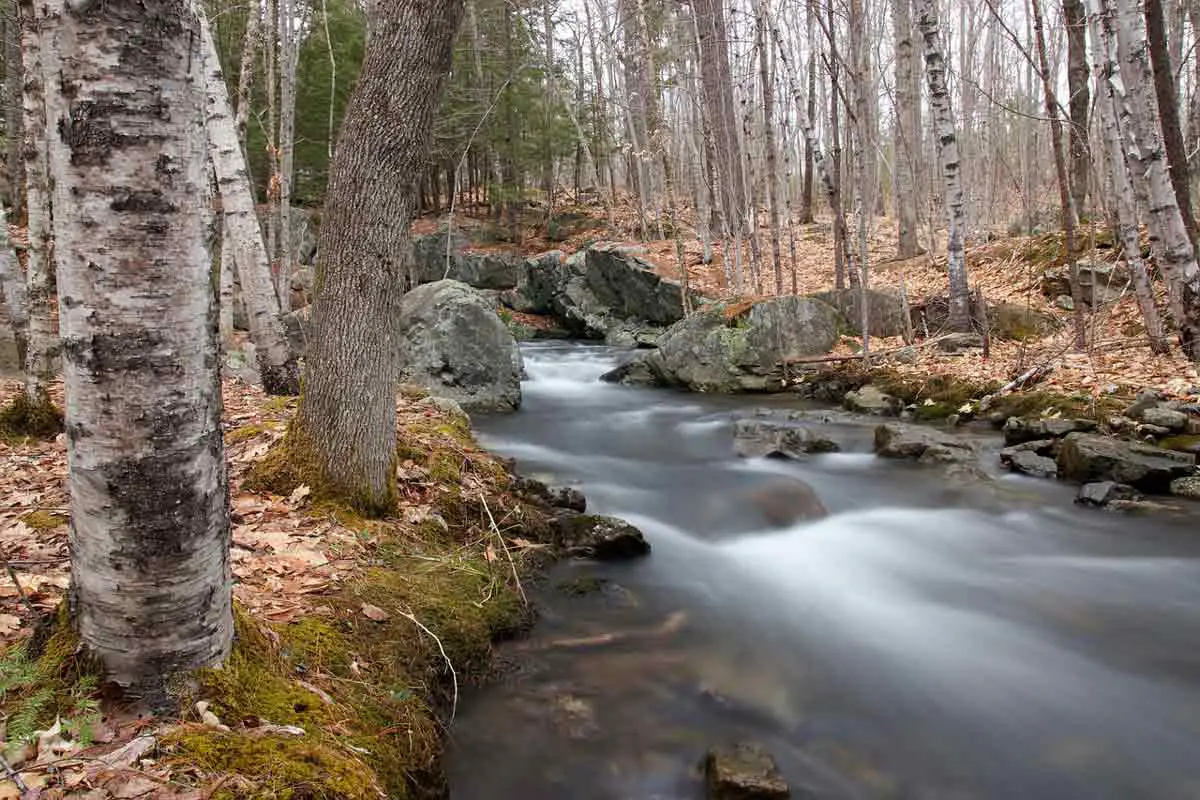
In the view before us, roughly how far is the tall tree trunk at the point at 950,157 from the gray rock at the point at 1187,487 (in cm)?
545

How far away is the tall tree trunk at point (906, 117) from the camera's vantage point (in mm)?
16766

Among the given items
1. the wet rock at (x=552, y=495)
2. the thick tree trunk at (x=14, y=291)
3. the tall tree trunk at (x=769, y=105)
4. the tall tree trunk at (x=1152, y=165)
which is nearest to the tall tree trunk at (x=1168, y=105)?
the tall tree trunk at (x=1152, y=165)

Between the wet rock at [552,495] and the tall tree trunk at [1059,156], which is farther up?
the tall tree trunk at [1059,156]

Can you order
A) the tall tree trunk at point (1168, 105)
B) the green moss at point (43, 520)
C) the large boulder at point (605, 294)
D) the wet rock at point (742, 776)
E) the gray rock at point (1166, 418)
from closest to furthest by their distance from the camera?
the wet rock at point (742, 776) < the green moss at point (43, 520) < the gray rock at point (1166, 418) < the tall tree trunk at point (1168, 105) < the large boulder at point (605, 294)

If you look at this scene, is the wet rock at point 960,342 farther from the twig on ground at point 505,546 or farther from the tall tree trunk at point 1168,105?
the twig on ground at point 505,546

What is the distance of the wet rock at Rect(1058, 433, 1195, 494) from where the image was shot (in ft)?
21.6

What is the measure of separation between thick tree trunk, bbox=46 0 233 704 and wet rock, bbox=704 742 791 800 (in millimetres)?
2266

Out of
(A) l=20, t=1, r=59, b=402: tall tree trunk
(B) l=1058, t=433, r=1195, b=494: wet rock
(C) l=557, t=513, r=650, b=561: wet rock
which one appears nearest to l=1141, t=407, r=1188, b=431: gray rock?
(B) l=1058, t=433, r=1195, b=494: wet rock

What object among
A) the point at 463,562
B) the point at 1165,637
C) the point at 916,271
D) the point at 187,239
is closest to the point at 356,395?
the point at 463,562

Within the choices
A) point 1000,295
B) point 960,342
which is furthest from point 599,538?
point 1000,295

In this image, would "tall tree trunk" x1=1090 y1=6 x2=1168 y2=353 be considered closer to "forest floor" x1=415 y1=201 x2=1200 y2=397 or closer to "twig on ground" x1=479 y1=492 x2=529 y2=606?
"forest floor" x1=415 y1=201 x2=1200 y2=397

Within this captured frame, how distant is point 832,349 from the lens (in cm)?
1238

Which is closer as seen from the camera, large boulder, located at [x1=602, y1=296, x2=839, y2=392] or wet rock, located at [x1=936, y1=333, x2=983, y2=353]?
wet rock, located at [x1=936, y1=333, x2=983, y2=353]

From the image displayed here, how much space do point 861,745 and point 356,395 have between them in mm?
3297
